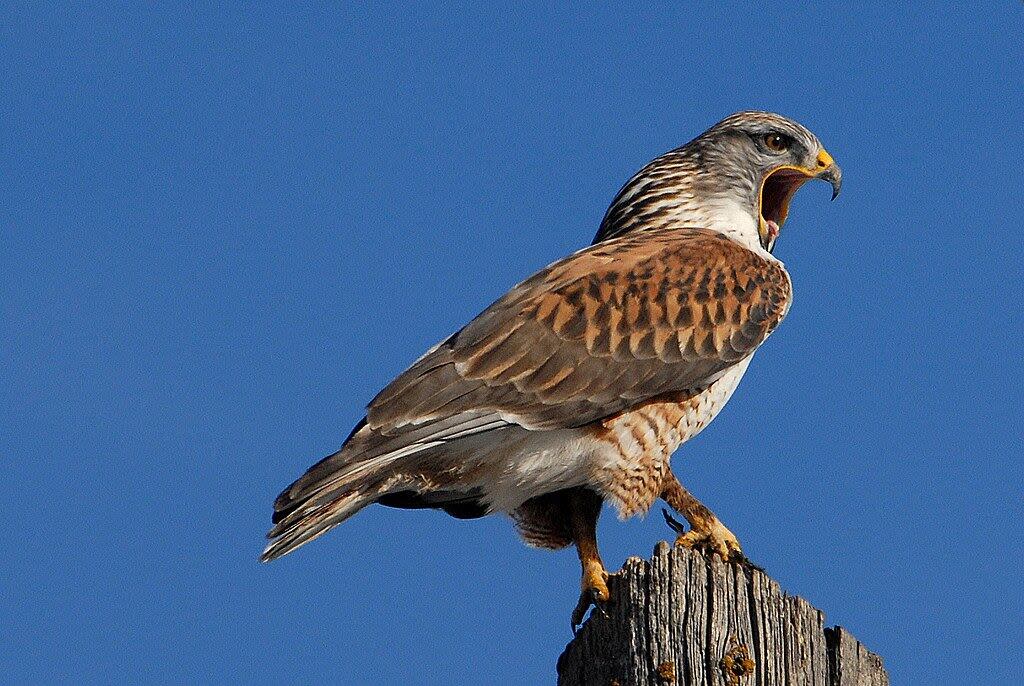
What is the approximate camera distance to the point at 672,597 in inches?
179

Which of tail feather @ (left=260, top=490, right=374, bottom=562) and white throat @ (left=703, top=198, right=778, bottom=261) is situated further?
white throat @ (left=703, top=198, right=778, bottom=261)

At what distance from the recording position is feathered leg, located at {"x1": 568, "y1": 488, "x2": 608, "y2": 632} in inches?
231

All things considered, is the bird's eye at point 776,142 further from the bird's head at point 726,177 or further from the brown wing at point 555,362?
the brown wing at point 555,362

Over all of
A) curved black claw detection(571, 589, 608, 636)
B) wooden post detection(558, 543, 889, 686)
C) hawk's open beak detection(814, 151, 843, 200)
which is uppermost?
hawk's open beak detection(814, 151, 843, 200)

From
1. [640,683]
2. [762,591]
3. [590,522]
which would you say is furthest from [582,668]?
[590,522]

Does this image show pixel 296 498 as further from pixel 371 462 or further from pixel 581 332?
pixel 581 332

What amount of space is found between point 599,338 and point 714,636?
1952 mm

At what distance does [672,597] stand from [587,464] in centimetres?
152

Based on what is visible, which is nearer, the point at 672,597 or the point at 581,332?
the point at 672,597

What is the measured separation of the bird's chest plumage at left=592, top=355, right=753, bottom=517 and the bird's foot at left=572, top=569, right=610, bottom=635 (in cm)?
29

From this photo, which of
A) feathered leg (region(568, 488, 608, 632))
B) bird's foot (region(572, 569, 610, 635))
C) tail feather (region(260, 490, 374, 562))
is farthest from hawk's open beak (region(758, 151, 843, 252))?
tail feather (region(260, 490, 374, 562))

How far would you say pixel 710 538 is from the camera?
595 cm

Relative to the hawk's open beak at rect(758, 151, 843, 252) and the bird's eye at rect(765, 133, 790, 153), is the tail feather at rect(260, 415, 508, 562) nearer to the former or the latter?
the hawk's open beak at rect(758, 151, 843, 252)

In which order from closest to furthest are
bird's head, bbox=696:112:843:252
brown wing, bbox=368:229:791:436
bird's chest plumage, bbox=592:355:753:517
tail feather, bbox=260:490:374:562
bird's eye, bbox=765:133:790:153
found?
1. tail feather, bbox=260:490:374:562
2. brown wing, bbox=368:229:791:436
3. bird's chest plumage, bbox=592:355:753:517
4. bird's head, bbox=696:112:843:252
5. bird's eye, bbox=765:133:790:153
